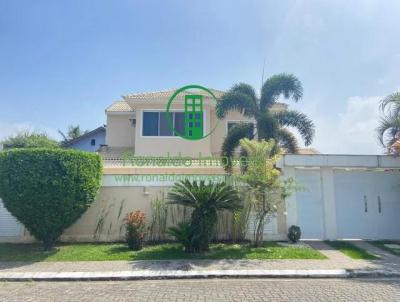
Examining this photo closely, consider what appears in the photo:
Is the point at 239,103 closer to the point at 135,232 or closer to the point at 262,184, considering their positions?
the point at 262,184

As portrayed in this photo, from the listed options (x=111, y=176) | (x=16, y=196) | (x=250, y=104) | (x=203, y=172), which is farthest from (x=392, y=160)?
(x=16, y=196)

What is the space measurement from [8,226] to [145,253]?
5.72 meters

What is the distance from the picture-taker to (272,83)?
13906 mm

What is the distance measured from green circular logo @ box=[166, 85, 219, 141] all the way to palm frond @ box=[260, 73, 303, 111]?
211 inches

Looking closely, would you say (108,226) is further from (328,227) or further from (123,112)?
(123,112)

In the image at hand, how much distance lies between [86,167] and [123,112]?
11970 mm

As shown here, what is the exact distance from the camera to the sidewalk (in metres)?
7.64

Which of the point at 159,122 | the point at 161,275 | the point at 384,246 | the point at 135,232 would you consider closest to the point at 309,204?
the point at 384,246

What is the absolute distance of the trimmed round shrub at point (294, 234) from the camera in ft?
37.0

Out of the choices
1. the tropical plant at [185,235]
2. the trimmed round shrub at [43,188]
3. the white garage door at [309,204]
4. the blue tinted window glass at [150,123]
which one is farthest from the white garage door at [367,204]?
the blue tinted window glass at [150,123]

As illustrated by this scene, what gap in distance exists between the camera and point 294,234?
37.0 ft

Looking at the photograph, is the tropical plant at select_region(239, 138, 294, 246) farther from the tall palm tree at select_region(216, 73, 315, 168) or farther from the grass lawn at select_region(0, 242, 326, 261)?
the tall palm tree at select_region(216, 73, 315, 168)

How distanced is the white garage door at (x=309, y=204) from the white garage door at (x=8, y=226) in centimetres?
1063

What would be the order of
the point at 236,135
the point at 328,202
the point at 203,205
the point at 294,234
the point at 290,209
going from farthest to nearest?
the point at 236,135
the point at 328,202
the point at 290,209
the point at 294,234
the point at 203,205
